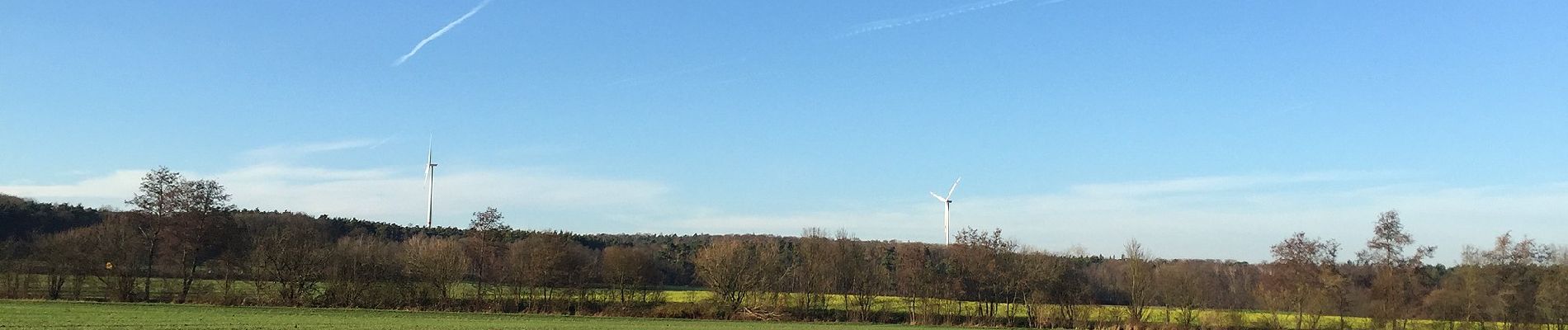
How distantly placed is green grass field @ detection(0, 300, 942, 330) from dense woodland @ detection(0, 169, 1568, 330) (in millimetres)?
9105

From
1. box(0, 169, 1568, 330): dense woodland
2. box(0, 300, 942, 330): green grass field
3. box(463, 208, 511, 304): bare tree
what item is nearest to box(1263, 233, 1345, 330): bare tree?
box(0, 169, 1568, 330): dense woodland

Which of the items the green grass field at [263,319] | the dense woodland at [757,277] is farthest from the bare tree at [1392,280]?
the green grass field at [263,319]

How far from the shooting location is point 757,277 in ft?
287

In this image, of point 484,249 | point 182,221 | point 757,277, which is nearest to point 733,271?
point 757,277

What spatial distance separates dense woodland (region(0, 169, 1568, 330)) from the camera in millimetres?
72625

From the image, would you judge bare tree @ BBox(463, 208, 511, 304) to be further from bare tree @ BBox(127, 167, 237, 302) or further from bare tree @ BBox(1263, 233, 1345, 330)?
bare tree @ BBox(1263, 233, 1345, 330)

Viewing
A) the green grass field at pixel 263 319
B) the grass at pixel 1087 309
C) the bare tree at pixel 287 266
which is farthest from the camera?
the bare tree at pixel 287 266

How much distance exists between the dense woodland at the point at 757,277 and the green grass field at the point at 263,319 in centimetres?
911

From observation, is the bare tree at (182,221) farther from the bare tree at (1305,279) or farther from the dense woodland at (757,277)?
the bare tree at (1305,279)

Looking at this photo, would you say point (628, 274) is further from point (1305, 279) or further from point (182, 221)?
point (1305, 279)

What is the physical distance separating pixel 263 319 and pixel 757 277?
147 feet

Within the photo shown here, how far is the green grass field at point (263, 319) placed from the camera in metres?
41.8

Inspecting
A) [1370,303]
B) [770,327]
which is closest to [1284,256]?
[1370,303]

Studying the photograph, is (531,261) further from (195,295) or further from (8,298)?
(8,298)
